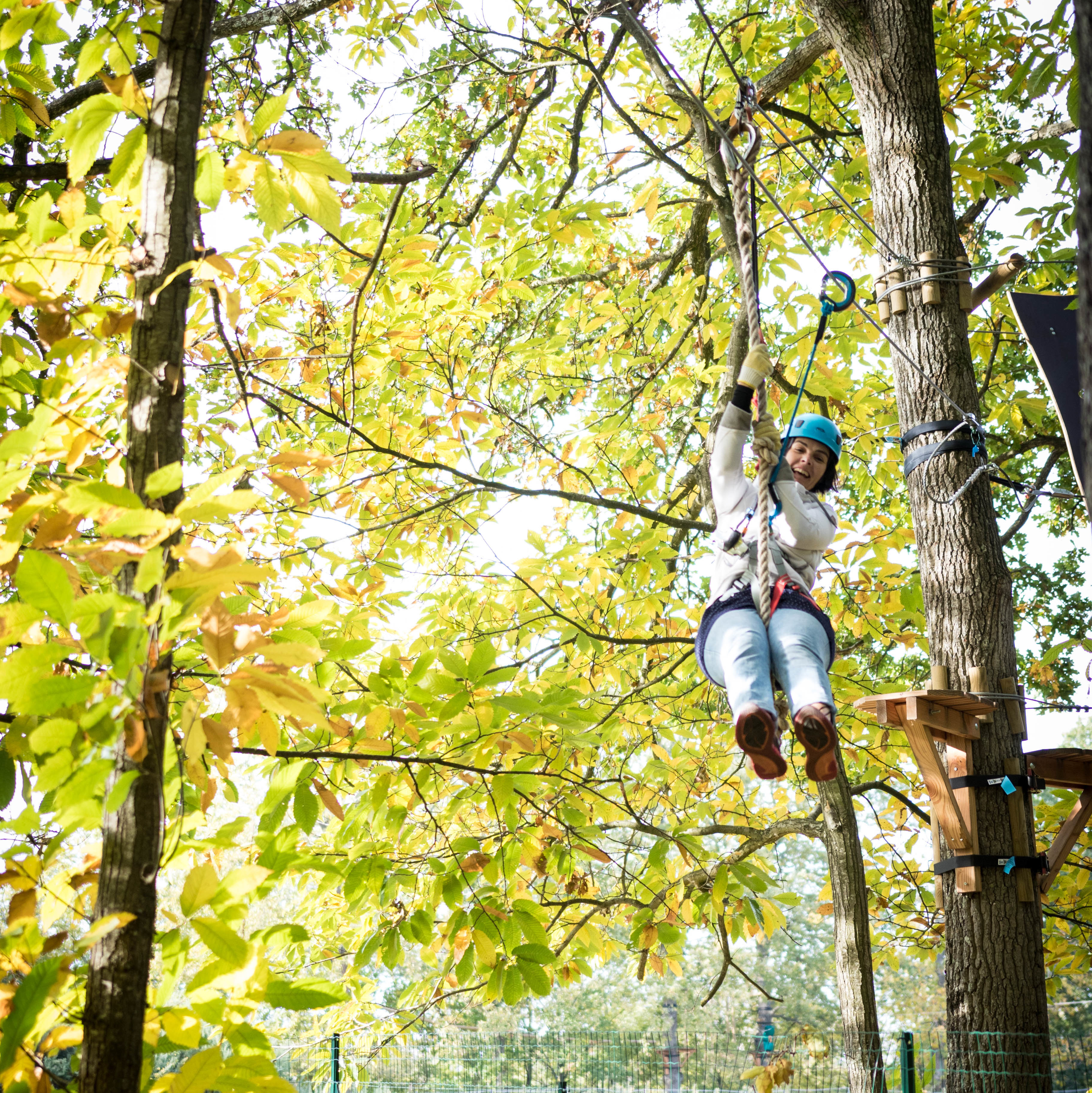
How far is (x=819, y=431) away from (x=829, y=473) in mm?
145

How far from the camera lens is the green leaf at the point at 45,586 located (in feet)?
3.48

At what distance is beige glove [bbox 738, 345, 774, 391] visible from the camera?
2455 millimetres

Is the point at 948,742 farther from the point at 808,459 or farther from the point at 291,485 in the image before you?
the point at 291,485

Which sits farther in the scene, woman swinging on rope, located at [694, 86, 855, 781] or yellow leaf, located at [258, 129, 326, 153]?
woman swinging on rope, located at [694, 86, 855, 781]

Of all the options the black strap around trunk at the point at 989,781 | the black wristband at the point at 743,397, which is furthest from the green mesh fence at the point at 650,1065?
the black wristband at the point at 743,397

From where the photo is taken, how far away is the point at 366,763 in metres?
2.82

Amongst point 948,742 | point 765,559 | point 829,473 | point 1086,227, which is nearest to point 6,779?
point 1086,227

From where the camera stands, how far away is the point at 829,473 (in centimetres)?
316

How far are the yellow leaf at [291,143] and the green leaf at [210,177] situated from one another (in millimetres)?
83

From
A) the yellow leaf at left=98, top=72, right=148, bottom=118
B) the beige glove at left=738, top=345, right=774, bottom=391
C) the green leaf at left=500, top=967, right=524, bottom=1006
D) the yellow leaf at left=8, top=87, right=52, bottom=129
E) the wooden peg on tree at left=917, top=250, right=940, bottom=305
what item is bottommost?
the green leaf at left=500, top=967, right=524, bottom=1006

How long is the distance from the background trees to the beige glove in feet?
2.93

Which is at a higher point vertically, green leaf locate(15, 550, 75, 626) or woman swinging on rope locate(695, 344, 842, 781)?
woman swinging on rope locate(695, 344, 842, 781)

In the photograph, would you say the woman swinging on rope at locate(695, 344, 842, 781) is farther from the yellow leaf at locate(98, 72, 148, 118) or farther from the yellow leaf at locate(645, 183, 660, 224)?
the yellow leaf at locate(98, 72, 148, 118)

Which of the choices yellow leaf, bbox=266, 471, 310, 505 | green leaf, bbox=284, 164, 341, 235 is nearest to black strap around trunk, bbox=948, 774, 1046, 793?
yellow leaf, bbox=266, 471, 310, 505
